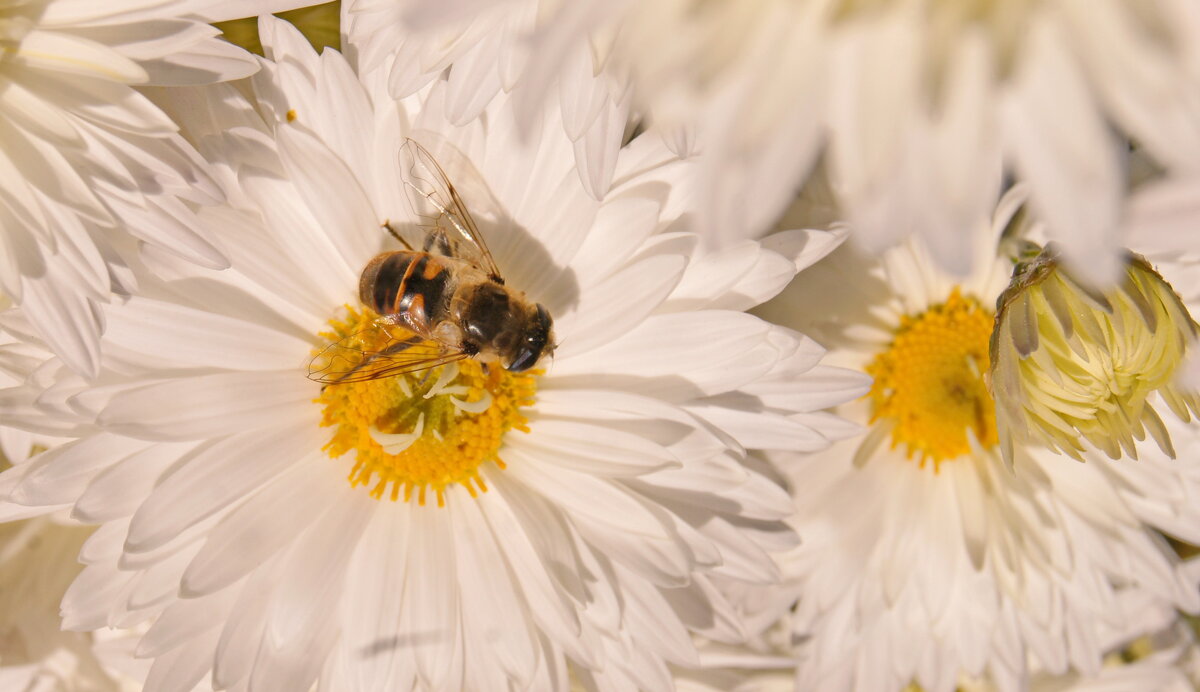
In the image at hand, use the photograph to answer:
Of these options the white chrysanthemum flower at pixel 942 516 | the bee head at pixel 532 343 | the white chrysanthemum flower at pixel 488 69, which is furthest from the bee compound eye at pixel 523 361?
the white chrysanthemum flower at pixel 942 516

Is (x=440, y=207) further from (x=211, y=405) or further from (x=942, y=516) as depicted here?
(x=942, y=516)

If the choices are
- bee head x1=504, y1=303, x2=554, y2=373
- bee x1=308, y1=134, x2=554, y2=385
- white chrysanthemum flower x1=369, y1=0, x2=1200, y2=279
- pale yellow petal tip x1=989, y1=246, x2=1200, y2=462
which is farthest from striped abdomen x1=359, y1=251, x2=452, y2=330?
pale yellow petal tip x1=989, y1=246, x2=1200, y2=462

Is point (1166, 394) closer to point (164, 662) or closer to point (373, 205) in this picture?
point (373, 205)

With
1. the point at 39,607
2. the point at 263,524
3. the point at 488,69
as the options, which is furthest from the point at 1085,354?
the point at 39,607

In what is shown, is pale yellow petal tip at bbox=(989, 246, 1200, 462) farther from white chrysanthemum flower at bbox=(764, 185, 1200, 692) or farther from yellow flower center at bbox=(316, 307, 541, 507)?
yellow flower center at bbox=(316, 307, 541, 507)

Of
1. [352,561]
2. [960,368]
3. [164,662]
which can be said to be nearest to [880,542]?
[960,368]
